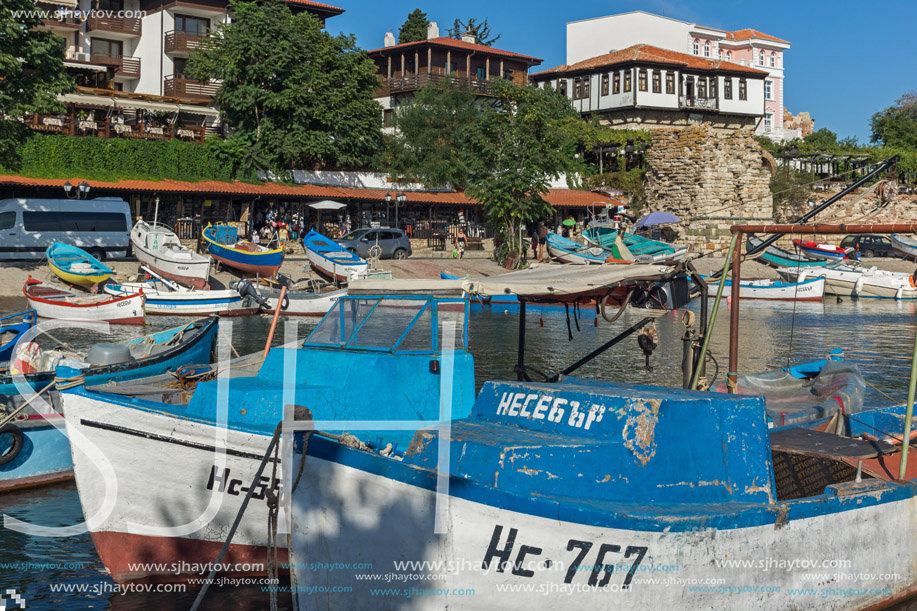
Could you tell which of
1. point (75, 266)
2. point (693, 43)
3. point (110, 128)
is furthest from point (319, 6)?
point (693, 43)

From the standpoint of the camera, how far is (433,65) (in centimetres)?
5884

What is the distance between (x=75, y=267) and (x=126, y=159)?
10.7 metres

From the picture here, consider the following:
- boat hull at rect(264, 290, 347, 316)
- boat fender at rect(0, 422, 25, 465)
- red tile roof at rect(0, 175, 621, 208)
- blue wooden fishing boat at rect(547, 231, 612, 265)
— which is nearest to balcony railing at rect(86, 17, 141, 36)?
red tile roof at rect(0, 175, 621, 208)

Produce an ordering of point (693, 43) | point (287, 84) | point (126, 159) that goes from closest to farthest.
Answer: point (126, 159) → point (287, 84) → point (693, 43)

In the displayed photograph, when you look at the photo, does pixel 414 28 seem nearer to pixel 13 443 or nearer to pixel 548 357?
pixel 548 357

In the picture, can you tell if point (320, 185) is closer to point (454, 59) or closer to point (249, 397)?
point (454, 59)

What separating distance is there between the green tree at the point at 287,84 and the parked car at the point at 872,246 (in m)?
27.7

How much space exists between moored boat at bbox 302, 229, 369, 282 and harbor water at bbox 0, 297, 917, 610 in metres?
4.97

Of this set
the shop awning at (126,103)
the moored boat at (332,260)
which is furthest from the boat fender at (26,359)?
the shop awning at (126,103)

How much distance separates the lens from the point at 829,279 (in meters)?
36.6

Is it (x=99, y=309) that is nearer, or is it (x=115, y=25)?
(x=99, y=309)

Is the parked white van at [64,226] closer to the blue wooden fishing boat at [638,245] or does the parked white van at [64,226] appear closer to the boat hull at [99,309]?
the boat hull at [99,309]

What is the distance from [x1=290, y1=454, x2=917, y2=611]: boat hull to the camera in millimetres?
5719

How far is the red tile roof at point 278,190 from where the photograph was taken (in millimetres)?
33966
